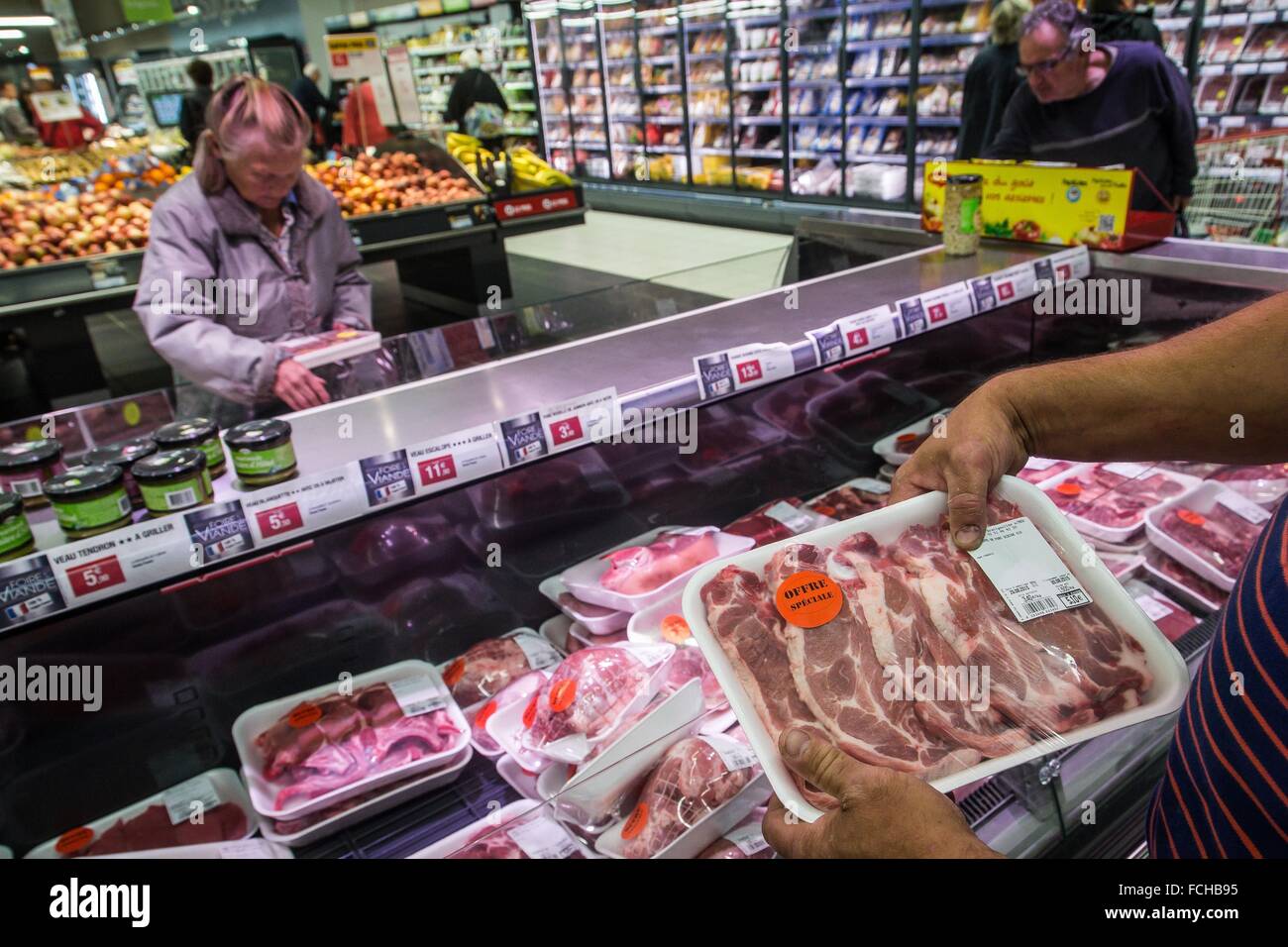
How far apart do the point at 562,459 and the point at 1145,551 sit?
1.50m

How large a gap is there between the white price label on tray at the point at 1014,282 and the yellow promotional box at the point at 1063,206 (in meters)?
0.33

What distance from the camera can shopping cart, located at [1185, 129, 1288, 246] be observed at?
15.9ft

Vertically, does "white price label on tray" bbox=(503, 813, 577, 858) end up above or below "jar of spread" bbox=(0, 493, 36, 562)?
below

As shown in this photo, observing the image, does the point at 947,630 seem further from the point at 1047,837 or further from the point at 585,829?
the point at 585,829

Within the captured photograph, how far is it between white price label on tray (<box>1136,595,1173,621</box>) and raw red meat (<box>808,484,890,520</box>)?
0.65 metres

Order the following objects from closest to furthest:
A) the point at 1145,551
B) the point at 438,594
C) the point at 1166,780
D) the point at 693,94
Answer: the point at 1166,780 < the point at 438,594 < the point at 1145,551 < the point at 693,94

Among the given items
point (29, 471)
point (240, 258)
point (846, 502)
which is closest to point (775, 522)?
point (846, 502)

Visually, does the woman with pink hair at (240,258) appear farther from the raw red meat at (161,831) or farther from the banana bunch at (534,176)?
the banana bunch at (534,176)

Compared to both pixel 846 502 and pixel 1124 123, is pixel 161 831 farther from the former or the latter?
pixel 1124 123

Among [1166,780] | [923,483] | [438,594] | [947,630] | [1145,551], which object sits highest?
[923,483]

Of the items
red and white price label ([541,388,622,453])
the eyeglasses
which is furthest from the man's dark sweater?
red and white price label ([541,388,622,453])

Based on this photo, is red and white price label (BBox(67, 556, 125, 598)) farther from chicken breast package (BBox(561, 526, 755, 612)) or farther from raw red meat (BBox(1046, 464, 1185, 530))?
raw red meat (BBox(1046, 464, 1185, 530))
